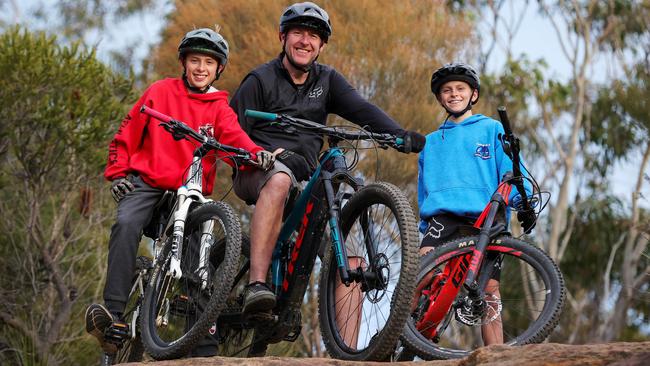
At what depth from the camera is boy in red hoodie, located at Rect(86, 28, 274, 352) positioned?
634cm

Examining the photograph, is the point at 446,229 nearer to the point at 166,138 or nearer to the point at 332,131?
the point at 332,131

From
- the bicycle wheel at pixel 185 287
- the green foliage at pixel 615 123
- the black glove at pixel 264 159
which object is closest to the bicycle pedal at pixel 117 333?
the bicycle wheel at pixel 185 287

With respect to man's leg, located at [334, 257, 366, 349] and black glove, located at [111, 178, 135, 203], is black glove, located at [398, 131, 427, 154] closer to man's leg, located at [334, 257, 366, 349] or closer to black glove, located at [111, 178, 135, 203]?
man's leg, located at [334, 257, 366, 349]

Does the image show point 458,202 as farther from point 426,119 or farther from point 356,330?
point 426,119

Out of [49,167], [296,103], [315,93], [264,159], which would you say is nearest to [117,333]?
[264,159]

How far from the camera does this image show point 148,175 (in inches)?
254

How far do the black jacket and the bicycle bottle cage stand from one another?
0.60 metres

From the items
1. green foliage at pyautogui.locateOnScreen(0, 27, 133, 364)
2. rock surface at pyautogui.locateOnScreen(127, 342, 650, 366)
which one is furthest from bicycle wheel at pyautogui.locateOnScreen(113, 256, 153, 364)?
green foliage at pyautogui.locateOnScreen(0, 27, 133, 364)

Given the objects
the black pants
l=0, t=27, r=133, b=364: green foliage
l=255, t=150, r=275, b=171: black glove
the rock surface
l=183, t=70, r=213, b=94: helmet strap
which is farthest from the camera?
l=0, t=27, r=133, b=364: green foliage

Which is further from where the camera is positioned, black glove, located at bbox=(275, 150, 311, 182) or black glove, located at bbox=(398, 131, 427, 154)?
black glove, located at bbox=(275, 150, 311, 182)

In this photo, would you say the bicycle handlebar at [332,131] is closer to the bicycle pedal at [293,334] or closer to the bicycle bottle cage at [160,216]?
the bicycle bottle cage at [160,216]

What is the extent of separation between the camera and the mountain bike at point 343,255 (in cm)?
527

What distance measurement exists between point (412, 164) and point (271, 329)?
11.5 m

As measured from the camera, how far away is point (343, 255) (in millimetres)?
5531
